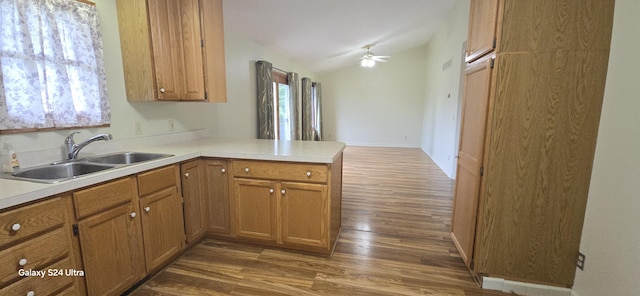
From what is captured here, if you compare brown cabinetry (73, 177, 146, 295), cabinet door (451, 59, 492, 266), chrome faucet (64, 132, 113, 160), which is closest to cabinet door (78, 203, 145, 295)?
brown cabinetry (73, 177, 146, 295)

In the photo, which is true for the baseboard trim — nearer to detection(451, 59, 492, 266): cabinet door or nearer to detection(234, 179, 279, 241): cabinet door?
detection(451, 59, 492, 266): cabinet door

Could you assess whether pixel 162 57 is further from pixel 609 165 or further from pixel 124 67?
pixel 609 165

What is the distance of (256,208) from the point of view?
7.51 ft

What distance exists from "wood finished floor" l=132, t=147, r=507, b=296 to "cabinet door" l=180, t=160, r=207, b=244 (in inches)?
7.1

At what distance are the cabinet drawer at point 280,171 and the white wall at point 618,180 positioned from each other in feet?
5.37

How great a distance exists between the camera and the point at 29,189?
1225mm

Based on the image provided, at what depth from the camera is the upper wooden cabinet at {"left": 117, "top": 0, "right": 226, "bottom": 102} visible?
2.11 meters

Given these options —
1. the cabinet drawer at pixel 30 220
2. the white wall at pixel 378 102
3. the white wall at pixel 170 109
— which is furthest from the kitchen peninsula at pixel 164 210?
the white wall at pixel 378 102

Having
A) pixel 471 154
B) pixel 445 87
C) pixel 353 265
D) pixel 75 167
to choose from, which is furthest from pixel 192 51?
pixel 445 87

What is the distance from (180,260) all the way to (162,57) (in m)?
1.66

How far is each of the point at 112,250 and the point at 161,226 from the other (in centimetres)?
36

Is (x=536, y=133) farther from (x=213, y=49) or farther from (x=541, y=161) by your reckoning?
(x=213, y=49)

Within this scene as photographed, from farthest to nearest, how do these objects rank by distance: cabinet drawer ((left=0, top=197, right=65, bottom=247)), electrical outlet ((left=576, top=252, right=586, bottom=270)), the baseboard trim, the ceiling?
the ceiling → the baseboard trim → electrical outlet ((left=576, top=252, right=586, bottom=270)) → cabinet drawer ((left=0, top=197, right=65, bottom=247))

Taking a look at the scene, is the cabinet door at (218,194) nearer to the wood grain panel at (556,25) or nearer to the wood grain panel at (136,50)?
the wood grain panel at (136,50)
